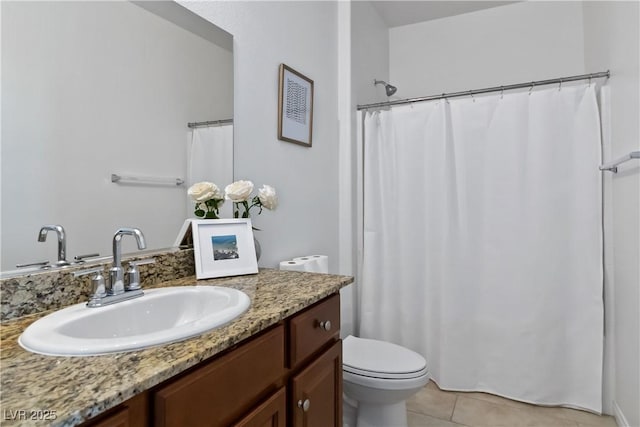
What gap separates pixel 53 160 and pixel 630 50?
2165mm

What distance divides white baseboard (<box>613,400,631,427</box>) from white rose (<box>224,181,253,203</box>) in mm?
2019

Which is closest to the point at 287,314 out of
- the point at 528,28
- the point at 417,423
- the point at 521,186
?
the point at 417,423

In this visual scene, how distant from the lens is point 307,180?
6.42 ft

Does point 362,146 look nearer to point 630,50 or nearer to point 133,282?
point 630,50

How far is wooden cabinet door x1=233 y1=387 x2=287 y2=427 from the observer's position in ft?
2.58

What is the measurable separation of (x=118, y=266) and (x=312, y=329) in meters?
0.57

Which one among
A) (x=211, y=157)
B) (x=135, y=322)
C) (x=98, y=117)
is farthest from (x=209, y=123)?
(x=135, y=322)

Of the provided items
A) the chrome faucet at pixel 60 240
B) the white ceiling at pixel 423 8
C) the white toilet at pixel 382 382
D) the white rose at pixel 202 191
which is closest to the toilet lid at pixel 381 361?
the white toilet at pixel 382 382

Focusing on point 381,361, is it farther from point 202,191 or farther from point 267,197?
point 202,191

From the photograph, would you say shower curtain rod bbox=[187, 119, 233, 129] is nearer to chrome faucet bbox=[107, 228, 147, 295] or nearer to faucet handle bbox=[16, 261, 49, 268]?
chrome faucet bbox=[107, 228, 147, 295]

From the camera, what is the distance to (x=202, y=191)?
1.25 metres

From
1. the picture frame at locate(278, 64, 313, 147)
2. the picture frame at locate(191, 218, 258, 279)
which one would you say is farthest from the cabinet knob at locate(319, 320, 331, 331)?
the picture frame at locate(278, 64, 313, 147)

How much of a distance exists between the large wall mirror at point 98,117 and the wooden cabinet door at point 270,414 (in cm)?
61

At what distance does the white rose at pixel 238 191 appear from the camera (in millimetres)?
1331
